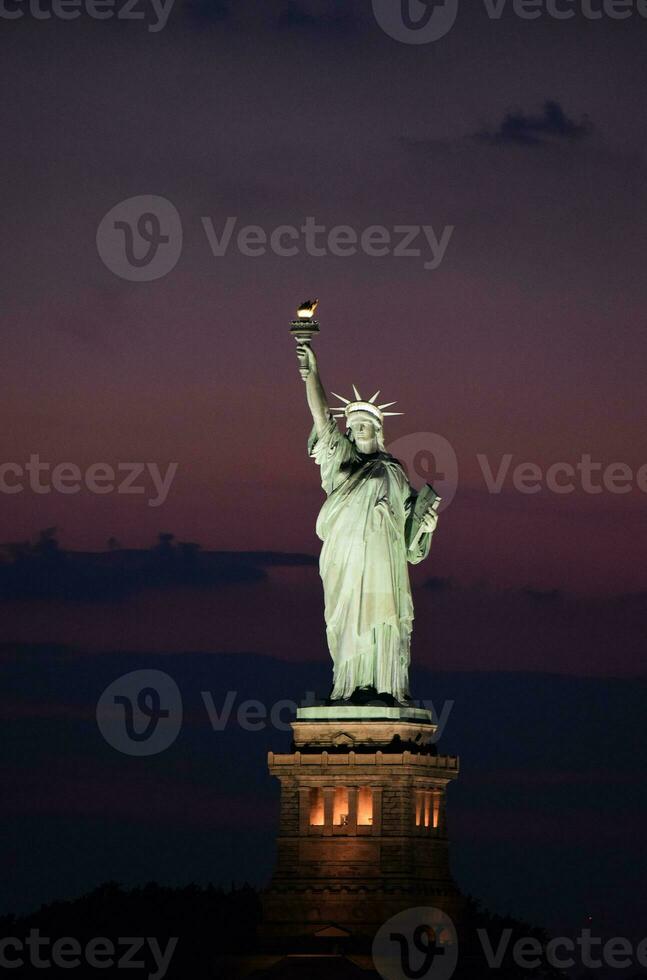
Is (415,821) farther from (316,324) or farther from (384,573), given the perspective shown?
(316,324)

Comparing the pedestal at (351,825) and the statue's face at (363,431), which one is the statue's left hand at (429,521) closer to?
the statue's face at (363,431)

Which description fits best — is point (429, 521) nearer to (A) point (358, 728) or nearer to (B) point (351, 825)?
(A) point (358, 728)

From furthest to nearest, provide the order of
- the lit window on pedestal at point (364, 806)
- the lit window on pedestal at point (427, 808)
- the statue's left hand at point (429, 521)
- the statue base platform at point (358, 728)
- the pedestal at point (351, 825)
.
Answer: the statue's left hand at point (429, 521)
the lit window on pedestal at point (427, 808)
the lit window on pedestal at point (364, 806)
the statue base platform at point (358, 728)
the pedestal at point (351, 825)

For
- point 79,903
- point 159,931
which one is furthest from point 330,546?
point 79,903

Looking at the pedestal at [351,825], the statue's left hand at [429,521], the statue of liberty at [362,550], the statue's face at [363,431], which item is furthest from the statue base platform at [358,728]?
the statue's face at [363,431]

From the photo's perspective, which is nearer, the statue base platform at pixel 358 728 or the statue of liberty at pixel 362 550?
the statue base platform at pixel 358 728

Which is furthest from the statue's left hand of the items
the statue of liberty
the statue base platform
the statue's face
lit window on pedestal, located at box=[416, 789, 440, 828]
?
lit window on pedestal, located at box=[416, 789, 440, 828]

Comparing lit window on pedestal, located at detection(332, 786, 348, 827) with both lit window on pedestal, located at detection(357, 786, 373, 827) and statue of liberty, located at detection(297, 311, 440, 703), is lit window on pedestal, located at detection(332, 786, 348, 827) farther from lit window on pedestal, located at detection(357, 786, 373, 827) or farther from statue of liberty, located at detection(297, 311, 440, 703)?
statue of liberty, located at detection(297, 311, 440, 703)
